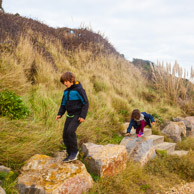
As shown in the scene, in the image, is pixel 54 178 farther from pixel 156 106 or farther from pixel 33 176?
pixel 156 106

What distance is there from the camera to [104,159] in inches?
125

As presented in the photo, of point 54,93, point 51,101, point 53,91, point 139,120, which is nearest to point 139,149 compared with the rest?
point 139,120

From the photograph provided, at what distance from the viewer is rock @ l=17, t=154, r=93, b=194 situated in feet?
7.83

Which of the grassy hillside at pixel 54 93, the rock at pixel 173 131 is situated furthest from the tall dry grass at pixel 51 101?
the rock at pixel 173 131

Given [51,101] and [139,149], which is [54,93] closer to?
[51,101]

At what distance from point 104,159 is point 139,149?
1404mm

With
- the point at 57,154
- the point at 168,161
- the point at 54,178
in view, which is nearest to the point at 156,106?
the point at 168,161

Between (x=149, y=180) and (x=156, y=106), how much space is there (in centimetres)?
532

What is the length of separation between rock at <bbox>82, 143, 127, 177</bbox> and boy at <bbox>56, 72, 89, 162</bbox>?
1.43 feet

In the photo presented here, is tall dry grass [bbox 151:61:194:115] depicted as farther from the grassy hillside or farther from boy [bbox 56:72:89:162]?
boy [bbox 56:72:89:162]

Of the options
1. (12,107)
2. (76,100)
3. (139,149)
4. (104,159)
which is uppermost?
(76,100)

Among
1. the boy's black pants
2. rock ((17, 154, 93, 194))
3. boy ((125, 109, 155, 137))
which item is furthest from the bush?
boy ((125, 109, 155, 137))

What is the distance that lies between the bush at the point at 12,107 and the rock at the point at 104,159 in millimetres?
1360

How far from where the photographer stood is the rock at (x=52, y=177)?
239 centimetres
